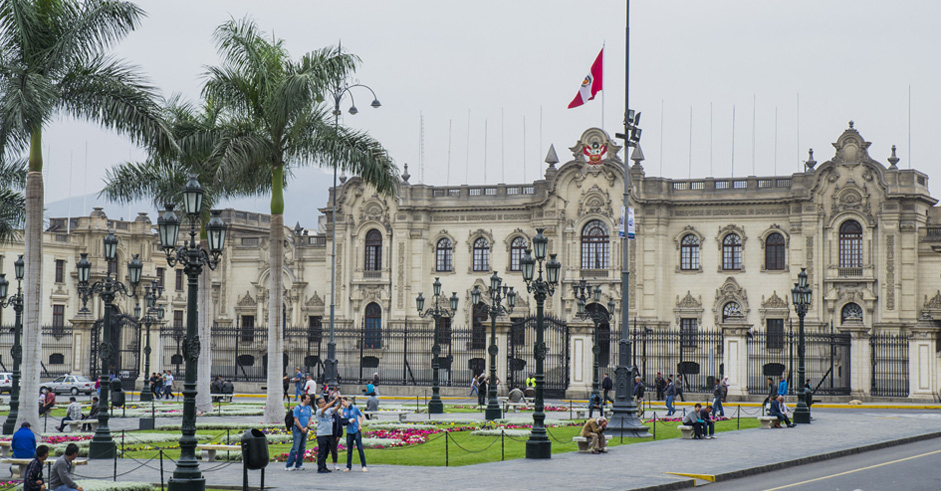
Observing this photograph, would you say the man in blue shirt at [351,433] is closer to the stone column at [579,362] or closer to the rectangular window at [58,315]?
the stone column at [579,362]

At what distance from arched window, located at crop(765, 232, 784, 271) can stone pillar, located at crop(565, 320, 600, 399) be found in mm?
17033

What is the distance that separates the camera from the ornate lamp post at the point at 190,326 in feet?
55.6

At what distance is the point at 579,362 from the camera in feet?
152

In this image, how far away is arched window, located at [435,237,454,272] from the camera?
65500 millimetres

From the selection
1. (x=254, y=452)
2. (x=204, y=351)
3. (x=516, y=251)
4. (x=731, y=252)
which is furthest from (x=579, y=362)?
(x=254, y=452)

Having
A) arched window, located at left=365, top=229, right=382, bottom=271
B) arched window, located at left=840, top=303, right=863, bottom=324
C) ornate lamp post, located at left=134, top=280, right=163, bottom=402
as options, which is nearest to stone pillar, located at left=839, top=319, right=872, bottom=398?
arched window, located at left=840, top=303, right=863, bottom=324

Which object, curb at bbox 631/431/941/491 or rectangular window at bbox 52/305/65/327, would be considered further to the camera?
rectangular window at bbox 52/305/65/327

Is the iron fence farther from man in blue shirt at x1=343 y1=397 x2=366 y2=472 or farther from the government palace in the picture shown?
man in blue shirt at x1=343 y1=397 x2=366 y2=472

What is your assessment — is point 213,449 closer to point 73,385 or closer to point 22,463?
point 22,463

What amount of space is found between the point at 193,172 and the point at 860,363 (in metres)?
27.3

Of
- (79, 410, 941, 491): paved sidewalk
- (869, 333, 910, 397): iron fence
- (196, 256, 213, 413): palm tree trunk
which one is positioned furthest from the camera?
(869, 333, 910, 397): iron fence

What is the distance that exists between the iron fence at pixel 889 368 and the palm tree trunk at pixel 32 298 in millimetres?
31955

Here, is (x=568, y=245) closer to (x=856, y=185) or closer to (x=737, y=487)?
(x=856, y=185)

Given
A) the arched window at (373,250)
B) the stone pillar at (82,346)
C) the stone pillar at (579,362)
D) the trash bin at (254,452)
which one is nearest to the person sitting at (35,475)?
the trash bin at (254,452)
